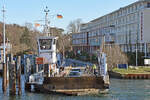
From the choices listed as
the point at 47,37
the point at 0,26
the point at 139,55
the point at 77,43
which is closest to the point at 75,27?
the point at 77,43

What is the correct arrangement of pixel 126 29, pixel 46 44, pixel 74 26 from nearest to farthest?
pixel 46 44 < pixel 126 29 < pixel 74 26

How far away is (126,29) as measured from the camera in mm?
107562

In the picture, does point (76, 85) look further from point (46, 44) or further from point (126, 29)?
point (126, 29)

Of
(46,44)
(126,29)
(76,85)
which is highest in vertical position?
(126,29)

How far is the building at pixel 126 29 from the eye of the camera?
90.0 meters

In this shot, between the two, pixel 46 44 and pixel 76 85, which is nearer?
pixel 76 85

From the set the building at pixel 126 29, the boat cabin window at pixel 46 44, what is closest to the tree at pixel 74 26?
the building at pixel 126 29

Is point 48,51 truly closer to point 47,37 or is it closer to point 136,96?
point 47,37

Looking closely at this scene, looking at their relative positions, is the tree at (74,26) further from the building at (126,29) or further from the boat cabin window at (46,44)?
the boat cabin window at (46,44)

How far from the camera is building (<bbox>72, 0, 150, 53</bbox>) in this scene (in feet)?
295

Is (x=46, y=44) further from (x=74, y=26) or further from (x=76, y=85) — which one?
(x=74, y=26)

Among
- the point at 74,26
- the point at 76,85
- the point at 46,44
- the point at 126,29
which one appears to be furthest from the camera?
the point at 74,26

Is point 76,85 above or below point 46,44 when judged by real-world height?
below

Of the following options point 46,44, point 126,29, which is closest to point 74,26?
point 126,29
